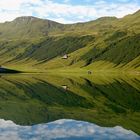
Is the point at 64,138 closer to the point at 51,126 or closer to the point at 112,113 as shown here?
the point at 51,126

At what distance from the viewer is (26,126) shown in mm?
58125

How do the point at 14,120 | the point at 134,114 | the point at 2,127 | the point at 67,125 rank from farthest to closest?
the point at 134,114
the point at 14,120
the point at 67,125
the point at 2,127

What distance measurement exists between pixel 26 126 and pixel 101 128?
11.2m

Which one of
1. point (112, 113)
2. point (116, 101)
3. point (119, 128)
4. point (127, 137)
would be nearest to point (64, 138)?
point (127, 137)

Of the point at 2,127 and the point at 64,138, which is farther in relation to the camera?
the point at 2,127

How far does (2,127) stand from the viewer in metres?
56.2

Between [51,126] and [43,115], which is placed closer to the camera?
[51,126]

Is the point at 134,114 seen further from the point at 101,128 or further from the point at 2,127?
the point at 2,127

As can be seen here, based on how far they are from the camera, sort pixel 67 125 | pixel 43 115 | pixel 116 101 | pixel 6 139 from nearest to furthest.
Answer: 1. pixel 6 139
2. pixel 67 125
3. pixel 43 115
4. pixel 116 101

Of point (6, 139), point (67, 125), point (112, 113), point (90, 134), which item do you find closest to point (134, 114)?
point (112, 113)

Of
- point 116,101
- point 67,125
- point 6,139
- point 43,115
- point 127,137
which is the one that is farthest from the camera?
point 116,101

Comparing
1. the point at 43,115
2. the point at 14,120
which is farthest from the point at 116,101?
the point at 14,120

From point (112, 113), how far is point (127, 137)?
3019 cm

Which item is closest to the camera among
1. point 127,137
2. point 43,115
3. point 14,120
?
point 127,137
